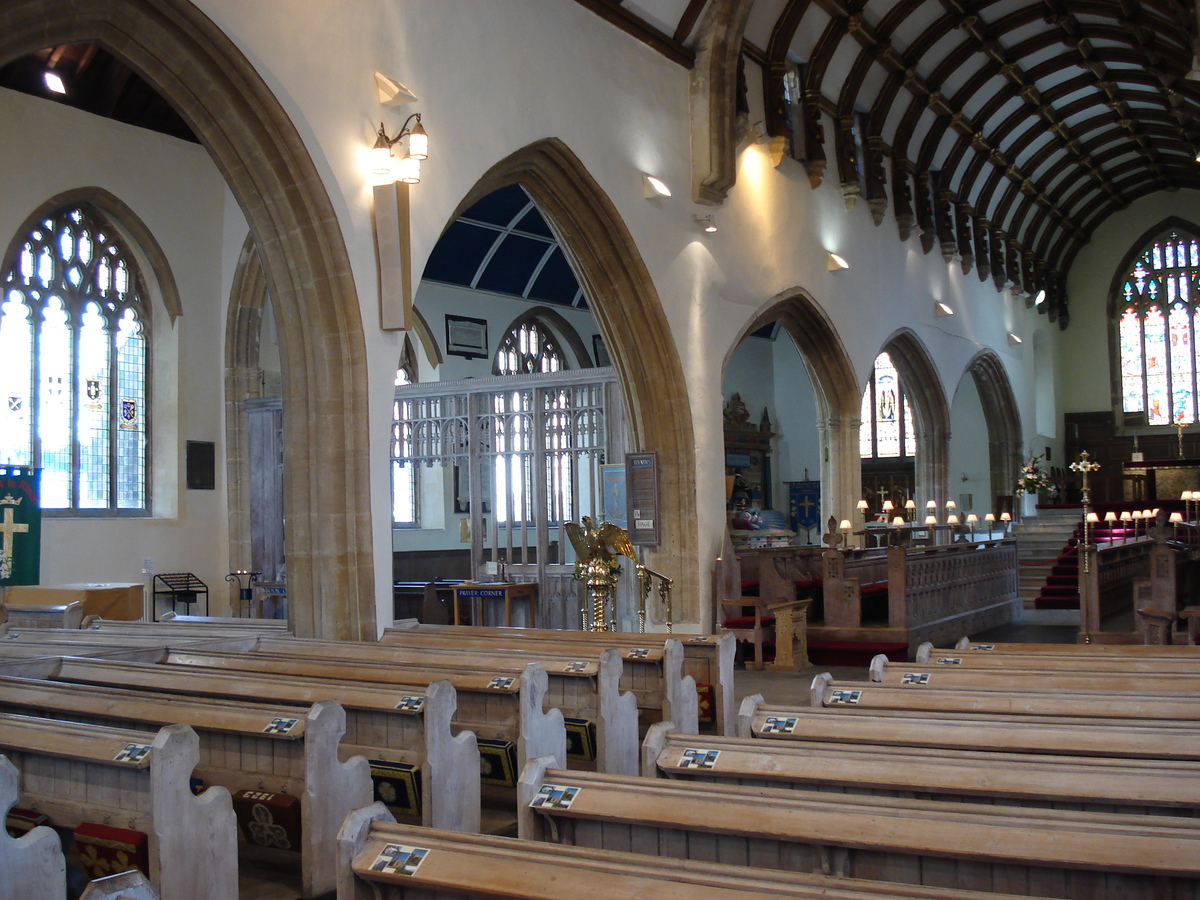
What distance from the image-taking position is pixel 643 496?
33.4 feet

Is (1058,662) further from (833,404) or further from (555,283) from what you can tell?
(555,283)

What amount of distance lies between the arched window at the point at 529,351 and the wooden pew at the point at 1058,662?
458 inches

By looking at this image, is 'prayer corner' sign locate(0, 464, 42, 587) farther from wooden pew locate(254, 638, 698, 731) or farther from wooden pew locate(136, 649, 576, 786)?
wooden pew locate(254, 638, 698, 731)

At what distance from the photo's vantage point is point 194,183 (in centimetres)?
1162

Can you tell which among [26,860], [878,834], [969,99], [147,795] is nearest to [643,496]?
[147,795]

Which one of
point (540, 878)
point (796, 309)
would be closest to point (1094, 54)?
point (796, 309)

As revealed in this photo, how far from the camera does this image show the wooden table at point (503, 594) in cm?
969

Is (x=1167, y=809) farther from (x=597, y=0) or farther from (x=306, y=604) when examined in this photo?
(x=597, y=0)

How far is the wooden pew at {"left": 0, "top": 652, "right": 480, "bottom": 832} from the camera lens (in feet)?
11.6

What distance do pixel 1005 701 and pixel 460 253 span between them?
457 inches

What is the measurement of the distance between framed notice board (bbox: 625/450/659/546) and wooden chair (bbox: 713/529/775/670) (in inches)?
28.3

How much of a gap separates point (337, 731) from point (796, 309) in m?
11.0

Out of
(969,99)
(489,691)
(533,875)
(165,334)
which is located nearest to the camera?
(533,875)

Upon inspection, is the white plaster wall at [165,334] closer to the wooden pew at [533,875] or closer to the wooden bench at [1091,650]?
the wooden bench at [1091,650]
